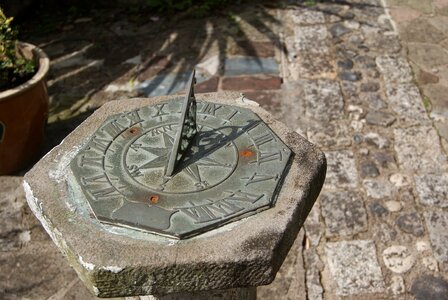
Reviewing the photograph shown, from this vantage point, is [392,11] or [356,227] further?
[392,11]

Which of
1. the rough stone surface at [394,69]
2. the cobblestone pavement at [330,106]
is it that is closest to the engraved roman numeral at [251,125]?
the cobblestone pavement at [330,106]

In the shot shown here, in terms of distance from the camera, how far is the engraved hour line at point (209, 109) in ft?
7.32

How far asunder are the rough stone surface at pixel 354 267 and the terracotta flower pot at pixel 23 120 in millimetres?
1874

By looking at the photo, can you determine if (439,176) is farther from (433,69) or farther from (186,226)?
(186,226)

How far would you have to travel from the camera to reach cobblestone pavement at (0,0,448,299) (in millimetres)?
2828

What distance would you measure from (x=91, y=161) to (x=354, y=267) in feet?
4.68

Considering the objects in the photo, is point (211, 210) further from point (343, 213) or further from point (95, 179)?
point (343, 213)

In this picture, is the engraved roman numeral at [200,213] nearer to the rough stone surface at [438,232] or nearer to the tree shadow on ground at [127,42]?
the rough stone surface at [438,232]

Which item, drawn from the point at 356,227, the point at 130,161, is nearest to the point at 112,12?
the point at 356,227

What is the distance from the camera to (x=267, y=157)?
6.53 feet

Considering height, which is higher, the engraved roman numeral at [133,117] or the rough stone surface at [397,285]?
the engraved roman numeral at [133,117]

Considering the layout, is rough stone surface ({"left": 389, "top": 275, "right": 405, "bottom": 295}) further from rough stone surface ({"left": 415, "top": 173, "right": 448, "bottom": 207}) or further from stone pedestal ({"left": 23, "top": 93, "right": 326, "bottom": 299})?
stone pedestal ({"left": 23, "top": 93, "right": 326, "bottom": 299})

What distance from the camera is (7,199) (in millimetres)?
3389

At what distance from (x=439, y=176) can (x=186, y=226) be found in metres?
2.00
